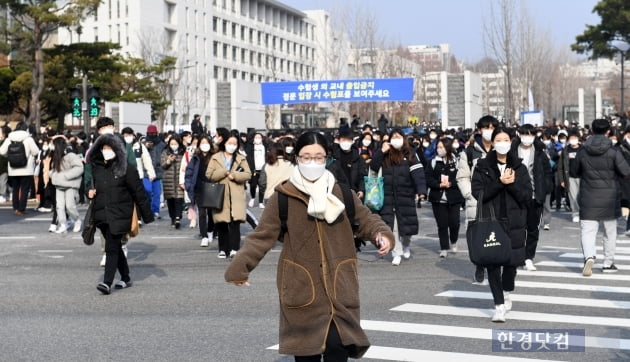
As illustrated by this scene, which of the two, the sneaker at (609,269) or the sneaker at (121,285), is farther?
the sneaker at (609,269)

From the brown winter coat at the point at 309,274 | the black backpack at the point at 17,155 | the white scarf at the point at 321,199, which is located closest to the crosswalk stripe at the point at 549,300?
the brown winter coat at the point at 309,274

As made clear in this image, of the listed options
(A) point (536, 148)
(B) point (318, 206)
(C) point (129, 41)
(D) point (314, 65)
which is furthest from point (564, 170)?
(D) point (314, 65)

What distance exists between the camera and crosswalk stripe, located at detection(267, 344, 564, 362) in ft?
21.9

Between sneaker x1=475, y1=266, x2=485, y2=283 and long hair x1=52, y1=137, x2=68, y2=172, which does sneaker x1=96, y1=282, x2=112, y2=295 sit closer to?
sneaker x1=475, y1=266, x2=485, y2=283

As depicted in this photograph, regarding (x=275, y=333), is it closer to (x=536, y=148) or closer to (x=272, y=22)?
(x=536, y=148)

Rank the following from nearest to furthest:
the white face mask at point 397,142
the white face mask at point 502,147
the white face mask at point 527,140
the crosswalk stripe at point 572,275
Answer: the white face mask at point 502,147 < the crosswalk stripe at point 572,275 < the white face mask at point 527,140 < the white face mask at point 397,142

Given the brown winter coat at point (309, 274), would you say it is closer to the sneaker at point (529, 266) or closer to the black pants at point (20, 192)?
the sneaker at point (529, 266)

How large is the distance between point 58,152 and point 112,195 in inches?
259

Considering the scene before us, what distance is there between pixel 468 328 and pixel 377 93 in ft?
96.1

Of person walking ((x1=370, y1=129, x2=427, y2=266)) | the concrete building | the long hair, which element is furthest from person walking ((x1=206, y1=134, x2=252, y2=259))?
the concrete building

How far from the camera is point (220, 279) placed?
35.9 feet

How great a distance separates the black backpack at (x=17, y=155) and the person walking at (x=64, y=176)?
368 cm

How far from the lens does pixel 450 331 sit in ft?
25.4

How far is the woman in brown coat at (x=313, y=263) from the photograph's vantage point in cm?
479
